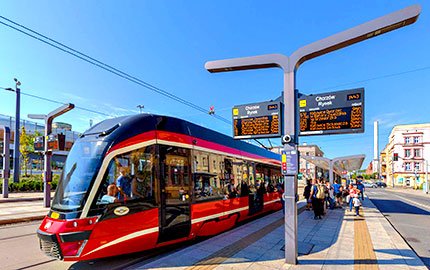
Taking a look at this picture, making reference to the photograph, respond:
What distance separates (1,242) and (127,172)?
456 cm

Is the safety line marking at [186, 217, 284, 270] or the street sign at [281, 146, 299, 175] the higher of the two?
the street sign at [281, 146, 299, 175]

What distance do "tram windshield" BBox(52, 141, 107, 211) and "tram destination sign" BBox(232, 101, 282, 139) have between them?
123 inches

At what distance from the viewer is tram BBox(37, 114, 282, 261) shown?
4.62 metres

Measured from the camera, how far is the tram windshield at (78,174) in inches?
186

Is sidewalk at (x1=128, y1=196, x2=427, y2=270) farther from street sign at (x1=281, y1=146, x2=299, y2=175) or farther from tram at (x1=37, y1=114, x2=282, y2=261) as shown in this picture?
street sign at (x1=281, y1=146, x2=299, y2=175)

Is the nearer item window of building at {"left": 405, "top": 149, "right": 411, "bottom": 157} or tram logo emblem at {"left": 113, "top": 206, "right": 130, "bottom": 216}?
tram logo emblem at {"left": 113, "top": 206, "right": 130, "bottom": 216}

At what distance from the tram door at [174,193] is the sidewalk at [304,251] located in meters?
0.49

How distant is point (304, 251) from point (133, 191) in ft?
13.7

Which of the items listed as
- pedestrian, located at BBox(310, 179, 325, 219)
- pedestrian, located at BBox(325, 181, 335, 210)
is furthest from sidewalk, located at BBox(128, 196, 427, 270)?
pedestrian, located at BBox(325, 181, 335, 210)

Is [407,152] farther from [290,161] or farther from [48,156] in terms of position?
[48,156]

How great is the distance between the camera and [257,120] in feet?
20.2

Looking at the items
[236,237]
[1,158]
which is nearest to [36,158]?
[1,158]

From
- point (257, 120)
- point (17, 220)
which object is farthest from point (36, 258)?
point (257, 120)

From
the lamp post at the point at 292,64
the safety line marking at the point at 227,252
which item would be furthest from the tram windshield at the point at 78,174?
the lamp post at the point at 292,64
